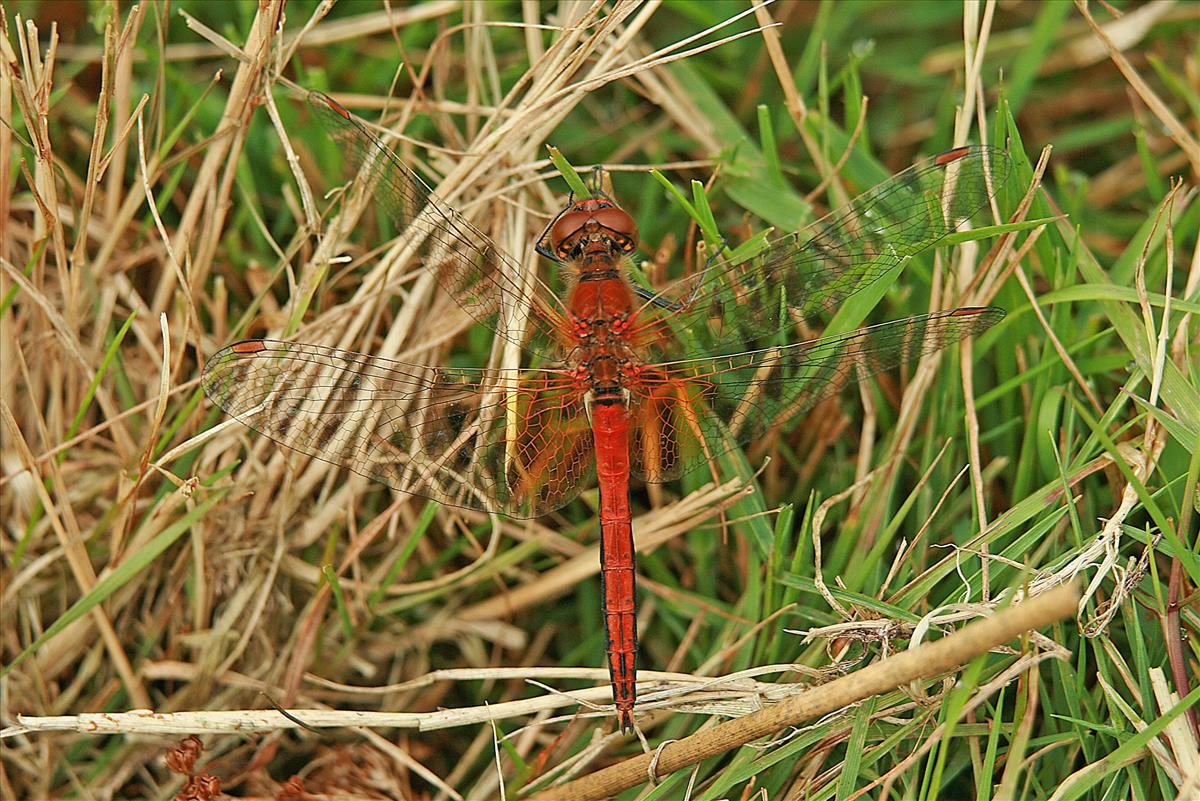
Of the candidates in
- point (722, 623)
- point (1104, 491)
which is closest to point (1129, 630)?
point (1104, 491)

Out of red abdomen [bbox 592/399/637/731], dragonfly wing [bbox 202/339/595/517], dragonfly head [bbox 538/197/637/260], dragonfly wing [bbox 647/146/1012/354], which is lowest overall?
red abdomen [bbox 592/399/637/731]

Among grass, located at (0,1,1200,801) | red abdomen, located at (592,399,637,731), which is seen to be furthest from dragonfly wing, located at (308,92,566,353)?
red abdomen, located at (592,399,637,731)

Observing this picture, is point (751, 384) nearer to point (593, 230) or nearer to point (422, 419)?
point (593, 230)

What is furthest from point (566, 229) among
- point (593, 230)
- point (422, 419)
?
point (422, 419)

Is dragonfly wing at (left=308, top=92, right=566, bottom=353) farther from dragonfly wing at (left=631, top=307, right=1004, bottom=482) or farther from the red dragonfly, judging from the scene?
dragonfly wing at (left=631, top=307, right=1004, bottom=482)

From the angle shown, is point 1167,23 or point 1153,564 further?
point 1167,23

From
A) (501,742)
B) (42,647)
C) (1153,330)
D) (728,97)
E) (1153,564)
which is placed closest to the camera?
(1153,564)

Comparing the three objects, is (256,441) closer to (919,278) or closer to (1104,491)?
(919,278)
